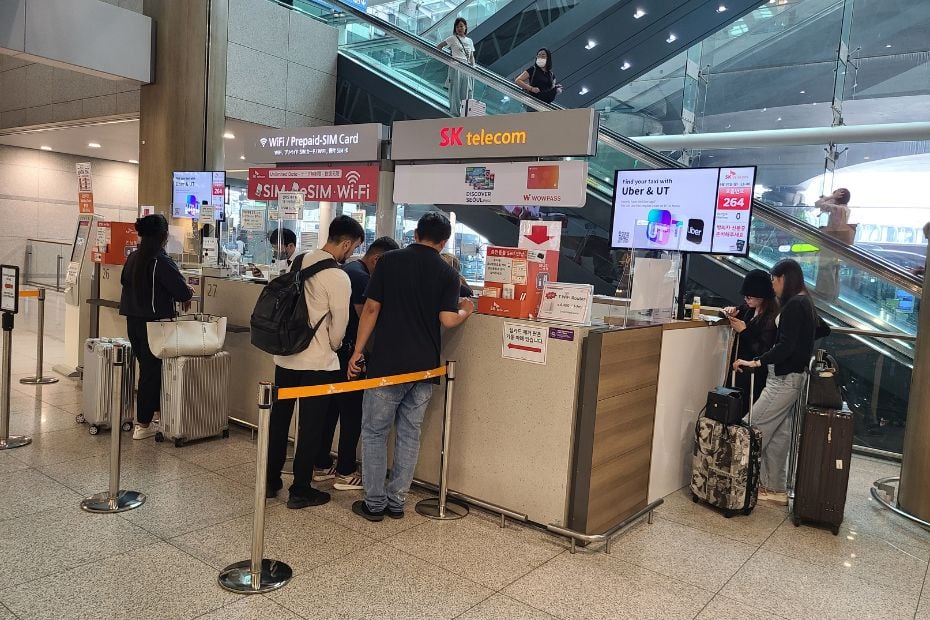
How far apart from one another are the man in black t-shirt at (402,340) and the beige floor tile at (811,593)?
66.2 inches

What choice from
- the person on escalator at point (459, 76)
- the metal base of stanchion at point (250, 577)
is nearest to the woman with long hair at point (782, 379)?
the metal base of stanchion at point (250, 577)

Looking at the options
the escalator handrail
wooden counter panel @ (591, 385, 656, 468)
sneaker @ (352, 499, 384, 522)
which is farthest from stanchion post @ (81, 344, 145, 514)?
the escalator handrail

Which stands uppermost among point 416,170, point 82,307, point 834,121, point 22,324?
point 834,121

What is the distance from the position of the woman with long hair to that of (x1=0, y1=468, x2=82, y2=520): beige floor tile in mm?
4018

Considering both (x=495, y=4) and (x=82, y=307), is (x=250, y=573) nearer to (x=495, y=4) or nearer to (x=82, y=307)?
(x=82, y=307)

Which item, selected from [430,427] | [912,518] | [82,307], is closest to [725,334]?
[912,518]

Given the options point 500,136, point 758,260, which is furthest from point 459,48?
point 758,260

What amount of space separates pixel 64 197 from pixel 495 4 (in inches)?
392

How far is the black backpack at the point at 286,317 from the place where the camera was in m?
3.47

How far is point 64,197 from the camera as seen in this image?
14.4m

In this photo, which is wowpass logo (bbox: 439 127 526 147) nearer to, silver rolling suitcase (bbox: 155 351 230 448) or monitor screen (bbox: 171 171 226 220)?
silver rolling suitcase (bbox: 155 351 230 448)

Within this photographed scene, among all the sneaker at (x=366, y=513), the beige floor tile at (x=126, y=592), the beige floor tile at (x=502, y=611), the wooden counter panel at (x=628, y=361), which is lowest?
the beige floor tile at (x=126, y=592)

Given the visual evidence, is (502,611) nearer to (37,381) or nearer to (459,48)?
(37,381)

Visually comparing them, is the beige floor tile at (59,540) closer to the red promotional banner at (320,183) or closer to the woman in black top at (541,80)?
the red promotional banner at (320,183)
